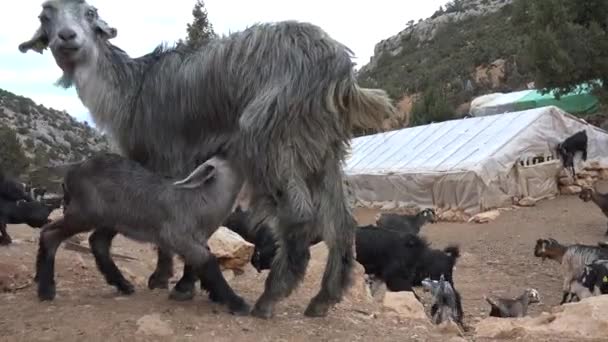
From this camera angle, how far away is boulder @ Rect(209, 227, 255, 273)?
6996mm

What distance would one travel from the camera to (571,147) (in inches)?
691

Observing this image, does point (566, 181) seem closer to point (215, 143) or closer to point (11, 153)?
point (215, 143)

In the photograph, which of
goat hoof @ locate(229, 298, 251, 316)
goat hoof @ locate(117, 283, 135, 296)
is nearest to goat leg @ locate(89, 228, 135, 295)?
goat hoof @ locate(117, 283, 135, 296)

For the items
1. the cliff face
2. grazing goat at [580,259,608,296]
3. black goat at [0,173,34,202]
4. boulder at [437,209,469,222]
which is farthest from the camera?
the cliff face

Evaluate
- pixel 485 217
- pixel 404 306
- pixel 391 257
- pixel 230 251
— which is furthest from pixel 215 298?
pixel 485 217

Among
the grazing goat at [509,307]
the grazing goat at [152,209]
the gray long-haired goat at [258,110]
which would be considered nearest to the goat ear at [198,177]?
the grazing goat at [152,209]

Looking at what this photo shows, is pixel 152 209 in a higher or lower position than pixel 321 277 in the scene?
higher

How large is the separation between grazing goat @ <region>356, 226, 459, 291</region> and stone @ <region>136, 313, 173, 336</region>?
5.68m

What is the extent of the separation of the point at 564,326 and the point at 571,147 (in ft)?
44.3

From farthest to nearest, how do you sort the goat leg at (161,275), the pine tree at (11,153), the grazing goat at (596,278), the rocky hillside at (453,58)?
the rocky hillside at (453,58)
the pine tree at (11,153)
the grazing goat at (596,278)
the goat leg at (161,275)

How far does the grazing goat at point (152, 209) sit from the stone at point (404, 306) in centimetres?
178

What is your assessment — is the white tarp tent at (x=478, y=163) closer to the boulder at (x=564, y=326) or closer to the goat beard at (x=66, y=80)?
the boulder at (x=564, y=326)

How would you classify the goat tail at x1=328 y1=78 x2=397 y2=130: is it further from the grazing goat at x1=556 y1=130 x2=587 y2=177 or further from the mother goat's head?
the grazing goat at x1=556 y1=130 x2=587 y2=177

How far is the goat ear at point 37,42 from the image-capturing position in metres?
4.48
